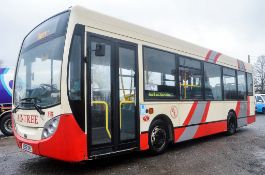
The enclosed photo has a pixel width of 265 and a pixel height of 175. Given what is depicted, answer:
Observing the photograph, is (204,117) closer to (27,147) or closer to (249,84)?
(249,84)

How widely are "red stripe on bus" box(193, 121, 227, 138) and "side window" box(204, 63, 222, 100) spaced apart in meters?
→ 0.88

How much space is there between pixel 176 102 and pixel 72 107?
370 centimetres

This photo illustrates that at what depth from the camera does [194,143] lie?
9969 mm

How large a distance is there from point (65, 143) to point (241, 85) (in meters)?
9.42

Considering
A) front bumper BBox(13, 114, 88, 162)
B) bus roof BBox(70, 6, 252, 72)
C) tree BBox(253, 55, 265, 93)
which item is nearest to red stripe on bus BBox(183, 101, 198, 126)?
bus roof BBox(70, 6, 252, 72)

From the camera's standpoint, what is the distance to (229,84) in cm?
1176

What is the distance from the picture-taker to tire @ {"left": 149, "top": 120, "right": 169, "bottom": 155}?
7.52 m

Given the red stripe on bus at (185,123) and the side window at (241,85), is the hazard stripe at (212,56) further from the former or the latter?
the side window at (241,85)

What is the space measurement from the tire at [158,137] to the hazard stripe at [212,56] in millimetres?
3539

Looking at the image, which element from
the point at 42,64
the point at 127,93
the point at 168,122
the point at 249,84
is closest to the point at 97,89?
the point at 127,93

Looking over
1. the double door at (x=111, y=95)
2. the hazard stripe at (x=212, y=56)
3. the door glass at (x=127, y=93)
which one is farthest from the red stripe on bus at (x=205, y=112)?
the door glass at (x=127, y=93)

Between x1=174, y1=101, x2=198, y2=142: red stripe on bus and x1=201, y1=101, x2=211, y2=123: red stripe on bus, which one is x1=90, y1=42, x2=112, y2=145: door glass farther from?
x1=201, y1=101, x2=211, y2=123: red stripe on bus

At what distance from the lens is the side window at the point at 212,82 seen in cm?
1013

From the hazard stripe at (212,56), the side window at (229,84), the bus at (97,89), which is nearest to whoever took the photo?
the bus at (97,89)
